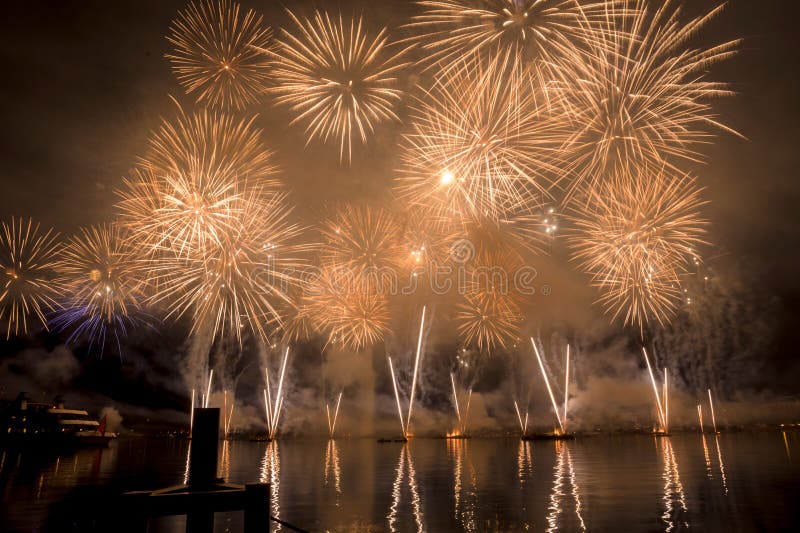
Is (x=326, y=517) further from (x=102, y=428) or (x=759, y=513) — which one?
(x=102, y=428)

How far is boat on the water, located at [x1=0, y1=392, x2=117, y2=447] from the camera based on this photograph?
8588 cm

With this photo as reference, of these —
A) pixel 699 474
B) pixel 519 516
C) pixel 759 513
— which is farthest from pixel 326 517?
pixel 699 474

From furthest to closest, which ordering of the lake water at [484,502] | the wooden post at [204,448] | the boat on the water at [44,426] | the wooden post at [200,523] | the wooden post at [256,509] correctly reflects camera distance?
the boat on the water at [44,426], the lake water at [484,502], the wooden post at [200,523], the wooden post at [204,448], the wooden post at [256,509]

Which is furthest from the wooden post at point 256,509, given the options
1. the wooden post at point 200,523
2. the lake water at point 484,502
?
the lake water at point 484,502

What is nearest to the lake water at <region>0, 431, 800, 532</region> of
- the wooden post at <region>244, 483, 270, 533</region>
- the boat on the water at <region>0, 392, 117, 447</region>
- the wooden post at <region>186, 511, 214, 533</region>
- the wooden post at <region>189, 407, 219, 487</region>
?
the wooden post at <region>189, 407, 219, 487</region>

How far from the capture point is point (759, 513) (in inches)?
816

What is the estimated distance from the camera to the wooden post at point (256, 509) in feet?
26.1

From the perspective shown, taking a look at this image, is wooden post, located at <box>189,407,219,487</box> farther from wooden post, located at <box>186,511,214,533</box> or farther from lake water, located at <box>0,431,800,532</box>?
lake water, located at <box>0,431,800,532</box>

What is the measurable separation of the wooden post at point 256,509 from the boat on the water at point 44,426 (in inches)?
3925

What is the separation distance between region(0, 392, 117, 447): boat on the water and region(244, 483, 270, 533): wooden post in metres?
99.7

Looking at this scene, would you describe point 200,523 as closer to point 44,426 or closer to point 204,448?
point 204,448

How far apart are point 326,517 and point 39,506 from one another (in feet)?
48.6

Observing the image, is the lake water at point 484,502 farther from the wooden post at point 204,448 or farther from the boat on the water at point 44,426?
the boat on the water at point 44,426

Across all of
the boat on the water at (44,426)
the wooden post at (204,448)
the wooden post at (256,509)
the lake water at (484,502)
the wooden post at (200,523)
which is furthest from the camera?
the boat on the water at (44,426)
